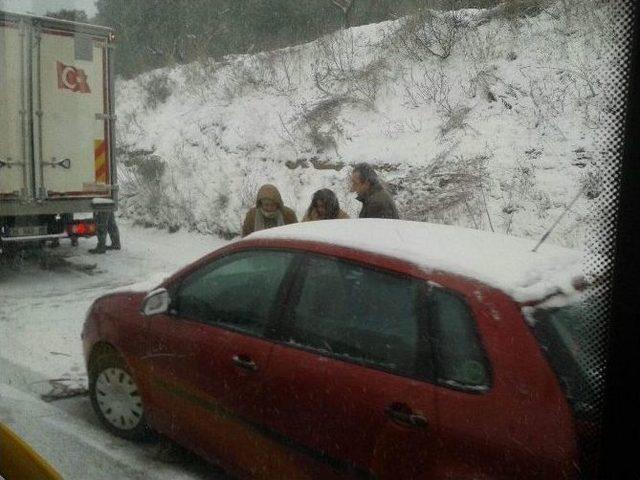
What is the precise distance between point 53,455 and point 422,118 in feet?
13.1

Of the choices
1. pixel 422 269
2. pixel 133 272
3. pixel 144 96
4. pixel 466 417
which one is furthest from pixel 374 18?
pixel 466 417

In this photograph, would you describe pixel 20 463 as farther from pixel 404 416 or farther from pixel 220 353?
pixel 404 416

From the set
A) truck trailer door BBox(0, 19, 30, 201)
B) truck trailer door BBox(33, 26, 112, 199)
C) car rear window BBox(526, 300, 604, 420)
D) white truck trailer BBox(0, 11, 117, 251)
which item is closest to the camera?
car rear window BBox(526, 300, 604, 420)

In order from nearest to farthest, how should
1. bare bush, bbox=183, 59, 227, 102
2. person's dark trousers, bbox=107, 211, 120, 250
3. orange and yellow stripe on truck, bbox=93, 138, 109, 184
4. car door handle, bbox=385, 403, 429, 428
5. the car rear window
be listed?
the car rear window → car door handle, bbox=385, 403, 429, 428 → bare bush, bbox=183, 59, 227, 102 → person's dark trousers, bbox=107, 211, 120, 250 → orange and yellow stripe on truck, bbox=93, 138, 109, 184

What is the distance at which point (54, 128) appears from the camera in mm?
5336

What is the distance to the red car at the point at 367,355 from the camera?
1580mm

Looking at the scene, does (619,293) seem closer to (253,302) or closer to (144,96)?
(253,302)

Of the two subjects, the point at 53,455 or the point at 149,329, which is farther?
the point at 149,329

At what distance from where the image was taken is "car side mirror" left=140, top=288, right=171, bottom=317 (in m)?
2.67

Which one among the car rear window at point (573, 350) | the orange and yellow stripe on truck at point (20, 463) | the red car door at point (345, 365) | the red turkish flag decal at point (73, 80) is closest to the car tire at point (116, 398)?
the red car door at point (345, 365)

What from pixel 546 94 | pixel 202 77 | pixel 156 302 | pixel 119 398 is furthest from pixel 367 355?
pixel 202 77

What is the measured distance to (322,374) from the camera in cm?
203

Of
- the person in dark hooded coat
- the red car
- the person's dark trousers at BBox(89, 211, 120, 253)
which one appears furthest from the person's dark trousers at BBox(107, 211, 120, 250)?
the red car

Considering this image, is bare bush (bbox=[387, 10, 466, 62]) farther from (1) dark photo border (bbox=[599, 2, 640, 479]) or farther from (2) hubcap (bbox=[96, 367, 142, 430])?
(1) dark photo border (bbox=[599, 2, 640, 479])
